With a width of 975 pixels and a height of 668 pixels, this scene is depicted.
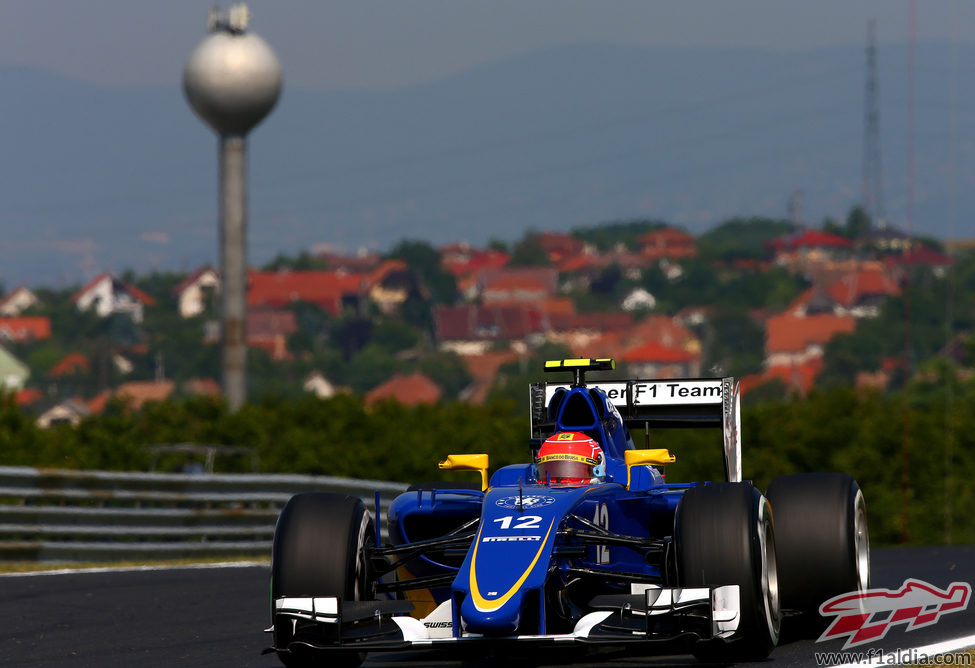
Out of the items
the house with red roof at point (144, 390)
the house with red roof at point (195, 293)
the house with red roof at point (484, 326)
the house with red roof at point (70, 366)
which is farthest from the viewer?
the house with red roof at point (195, 293)

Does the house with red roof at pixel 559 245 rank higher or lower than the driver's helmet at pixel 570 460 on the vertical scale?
higher

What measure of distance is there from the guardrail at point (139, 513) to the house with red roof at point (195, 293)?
149495mm

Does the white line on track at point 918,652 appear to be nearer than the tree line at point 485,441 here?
Yes

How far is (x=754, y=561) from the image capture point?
27.6ft

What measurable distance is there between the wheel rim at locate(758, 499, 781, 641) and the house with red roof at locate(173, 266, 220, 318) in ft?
521

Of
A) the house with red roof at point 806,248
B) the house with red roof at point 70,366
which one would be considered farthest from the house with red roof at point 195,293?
the house with red roof at point 806,248

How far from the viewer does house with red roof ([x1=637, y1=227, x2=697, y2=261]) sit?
17950 centimetres

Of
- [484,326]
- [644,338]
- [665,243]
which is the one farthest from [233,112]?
[665,243]

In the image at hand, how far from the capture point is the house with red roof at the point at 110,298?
161 metres

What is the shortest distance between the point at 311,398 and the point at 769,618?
2771cm

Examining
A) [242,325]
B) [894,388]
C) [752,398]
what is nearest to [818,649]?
[242,325]

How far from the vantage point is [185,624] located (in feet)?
37.0

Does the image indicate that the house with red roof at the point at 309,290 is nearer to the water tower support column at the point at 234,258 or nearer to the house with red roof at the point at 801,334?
the house with red roof at the point at 801,334

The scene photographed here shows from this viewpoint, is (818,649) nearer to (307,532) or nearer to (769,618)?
(769,618)
